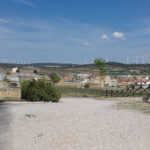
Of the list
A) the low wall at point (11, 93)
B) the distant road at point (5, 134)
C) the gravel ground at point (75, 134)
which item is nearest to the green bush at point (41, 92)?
the low wall at point (11, 93)

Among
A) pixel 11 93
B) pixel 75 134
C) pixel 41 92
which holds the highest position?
pixel 41 92

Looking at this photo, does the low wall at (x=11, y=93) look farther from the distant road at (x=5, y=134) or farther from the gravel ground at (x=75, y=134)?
the distant road at (x=5, y=134)

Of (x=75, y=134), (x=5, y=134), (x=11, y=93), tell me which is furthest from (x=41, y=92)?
(x=75, y=134)

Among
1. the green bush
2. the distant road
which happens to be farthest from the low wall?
the distant road

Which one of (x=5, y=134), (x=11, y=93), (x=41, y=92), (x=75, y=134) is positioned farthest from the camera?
(x=11, y=93)

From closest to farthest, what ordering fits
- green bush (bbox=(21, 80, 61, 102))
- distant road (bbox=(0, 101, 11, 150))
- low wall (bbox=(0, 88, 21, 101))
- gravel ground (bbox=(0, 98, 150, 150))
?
distant road (bbox=(0, 101, 11, 150)), gravel ground (bbox=(0, 98, 150, 150)), green bush (bbox=(21, 80, 61, 102)), low wall (bbox=(0, 88, 21, 101))

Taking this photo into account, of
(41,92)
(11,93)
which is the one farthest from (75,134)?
(11,93)

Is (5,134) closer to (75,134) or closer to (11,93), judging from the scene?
(75,134)

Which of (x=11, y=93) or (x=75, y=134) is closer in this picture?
(x=75, y=134)

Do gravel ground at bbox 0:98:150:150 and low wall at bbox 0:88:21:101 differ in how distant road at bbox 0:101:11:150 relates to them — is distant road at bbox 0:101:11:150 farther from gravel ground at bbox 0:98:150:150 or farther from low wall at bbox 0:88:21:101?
low wall at bbox 0:88:21:101

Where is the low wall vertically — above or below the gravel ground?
above

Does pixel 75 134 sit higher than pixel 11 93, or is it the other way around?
pixel 11 93

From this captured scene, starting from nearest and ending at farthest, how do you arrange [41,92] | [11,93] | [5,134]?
1. [5,134]
2. [41,92]
3. [11,93]

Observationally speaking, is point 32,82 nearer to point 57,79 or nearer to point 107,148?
point 107,148
